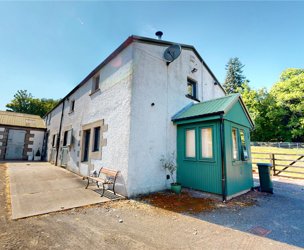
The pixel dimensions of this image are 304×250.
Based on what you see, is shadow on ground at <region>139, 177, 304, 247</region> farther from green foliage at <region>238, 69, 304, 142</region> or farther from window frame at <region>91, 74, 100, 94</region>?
green foliage at <region>238, 69, 304, 142</region>

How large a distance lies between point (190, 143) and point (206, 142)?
2.64 ft

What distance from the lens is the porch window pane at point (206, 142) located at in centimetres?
650

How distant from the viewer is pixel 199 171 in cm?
669

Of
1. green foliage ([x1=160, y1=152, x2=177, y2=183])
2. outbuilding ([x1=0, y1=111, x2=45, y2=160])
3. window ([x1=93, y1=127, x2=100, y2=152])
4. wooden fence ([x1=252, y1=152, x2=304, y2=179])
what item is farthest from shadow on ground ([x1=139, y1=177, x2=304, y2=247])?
outbuilding ([x1=0, y1=111, x2=45, y2=160])

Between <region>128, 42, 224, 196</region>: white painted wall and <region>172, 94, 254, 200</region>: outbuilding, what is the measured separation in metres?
0.71

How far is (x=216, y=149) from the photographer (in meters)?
6.18

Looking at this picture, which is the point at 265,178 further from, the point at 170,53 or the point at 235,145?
the point at 170,53

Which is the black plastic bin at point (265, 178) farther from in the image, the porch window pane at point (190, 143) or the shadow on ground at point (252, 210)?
the porch window pane at point (190, 143)

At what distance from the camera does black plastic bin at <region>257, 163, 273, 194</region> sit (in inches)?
276

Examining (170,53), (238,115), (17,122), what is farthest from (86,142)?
(17,122)

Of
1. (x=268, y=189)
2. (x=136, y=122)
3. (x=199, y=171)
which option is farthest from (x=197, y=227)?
(x=268, y=189)

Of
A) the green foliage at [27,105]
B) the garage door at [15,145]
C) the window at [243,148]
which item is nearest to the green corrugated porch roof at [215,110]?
the window at [243,148]

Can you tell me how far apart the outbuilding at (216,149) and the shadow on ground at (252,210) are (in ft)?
1.58

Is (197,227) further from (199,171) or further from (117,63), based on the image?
(117,63)
